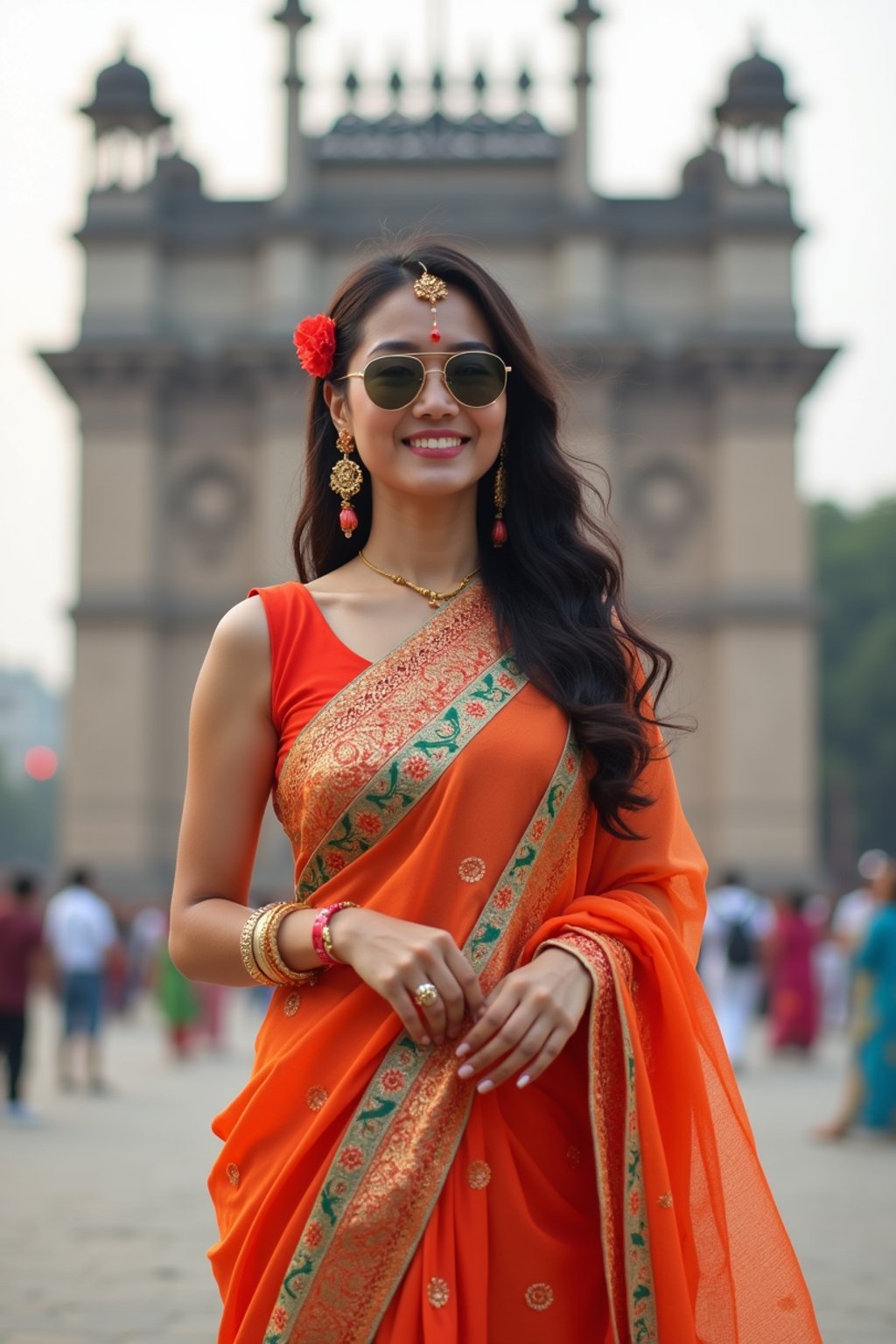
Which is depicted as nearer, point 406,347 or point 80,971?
point 406,347

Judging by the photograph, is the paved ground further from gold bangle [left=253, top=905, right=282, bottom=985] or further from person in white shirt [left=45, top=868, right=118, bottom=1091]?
gold bangle [left=253, top=905, right=282, bottom=985]

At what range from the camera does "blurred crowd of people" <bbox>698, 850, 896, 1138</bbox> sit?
11.2 m

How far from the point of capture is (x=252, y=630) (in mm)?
2506

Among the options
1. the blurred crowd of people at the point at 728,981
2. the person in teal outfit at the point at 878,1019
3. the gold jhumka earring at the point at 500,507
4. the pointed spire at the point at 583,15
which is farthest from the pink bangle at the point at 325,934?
the pointed spire at the point at 583,15

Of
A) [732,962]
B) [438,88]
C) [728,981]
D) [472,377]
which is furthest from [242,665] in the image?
[438,88]

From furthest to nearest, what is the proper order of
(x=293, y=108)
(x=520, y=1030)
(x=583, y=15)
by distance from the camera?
(x=293, y=108) < (x=583, y=15) < (x=520, y=1030)

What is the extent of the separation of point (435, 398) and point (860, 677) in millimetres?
43428

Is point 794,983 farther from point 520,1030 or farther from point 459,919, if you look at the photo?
point 520,1030

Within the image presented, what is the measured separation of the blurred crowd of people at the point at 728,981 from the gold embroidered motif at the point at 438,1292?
9.04 metres

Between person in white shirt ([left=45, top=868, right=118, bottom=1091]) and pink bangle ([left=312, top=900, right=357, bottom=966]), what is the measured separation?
11.8m

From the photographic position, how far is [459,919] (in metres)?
2.32

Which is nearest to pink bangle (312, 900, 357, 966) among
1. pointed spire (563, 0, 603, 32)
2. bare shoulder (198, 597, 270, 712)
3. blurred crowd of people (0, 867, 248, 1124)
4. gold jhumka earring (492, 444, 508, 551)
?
bare shoulder (198, 597, 270, 712)

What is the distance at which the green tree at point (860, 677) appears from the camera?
4425 cm

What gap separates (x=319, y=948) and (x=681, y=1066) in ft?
1.71
